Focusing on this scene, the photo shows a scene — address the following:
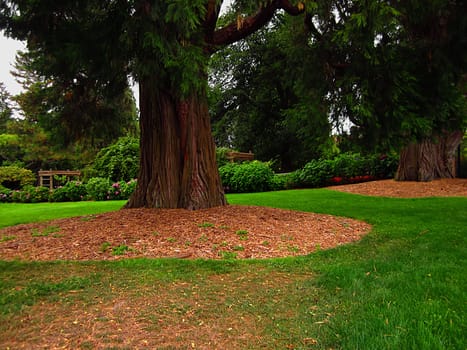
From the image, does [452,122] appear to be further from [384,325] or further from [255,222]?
[384,325]

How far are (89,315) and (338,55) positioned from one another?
6276 mm

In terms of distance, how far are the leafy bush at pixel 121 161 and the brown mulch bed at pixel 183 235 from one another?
1001cm

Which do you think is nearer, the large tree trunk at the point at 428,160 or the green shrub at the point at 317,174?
the large tree trunk at the point at 428,160

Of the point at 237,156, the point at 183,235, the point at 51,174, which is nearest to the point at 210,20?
the point at 183,235

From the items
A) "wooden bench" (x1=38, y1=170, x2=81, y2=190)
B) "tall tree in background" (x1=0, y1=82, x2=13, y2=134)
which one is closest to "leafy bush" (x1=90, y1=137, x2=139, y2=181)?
"wooden bench" (x1=38, y1=170, x2=81, y2=190)

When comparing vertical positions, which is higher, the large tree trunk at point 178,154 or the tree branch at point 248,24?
the tree branch at point 248,24

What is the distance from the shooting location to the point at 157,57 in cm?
476

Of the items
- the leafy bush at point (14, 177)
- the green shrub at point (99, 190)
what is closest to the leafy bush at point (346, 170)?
the green shrub at point (99, 190)

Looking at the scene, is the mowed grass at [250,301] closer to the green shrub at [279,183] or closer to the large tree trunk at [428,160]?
the large tree trunk at [428,160]

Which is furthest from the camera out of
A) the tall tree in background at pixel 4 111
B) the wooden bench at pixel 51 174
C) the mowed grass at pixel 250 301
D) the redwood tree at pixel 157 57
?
the tall tree in background at pixel 4 111

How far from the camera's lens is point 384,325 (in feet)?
7.84

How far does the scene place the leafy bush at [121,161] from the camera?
1653cm

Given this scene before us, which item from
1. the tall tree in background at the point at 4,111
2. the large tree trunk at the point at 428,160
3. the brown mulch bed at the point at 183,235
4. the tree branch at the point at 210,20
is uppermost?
the tall tree in background at the point at 4,111

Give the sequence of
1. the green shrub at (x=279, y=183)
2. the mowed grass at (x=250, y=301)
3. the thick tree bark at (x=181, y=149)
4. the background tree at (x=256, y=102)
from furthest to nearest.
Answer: the background tree at (x=256, y=102) < the green shrub at (x=279, y=183) < the thick tree bark at (x=181, y=149) < the mowed grass at (x=250, y=301)
